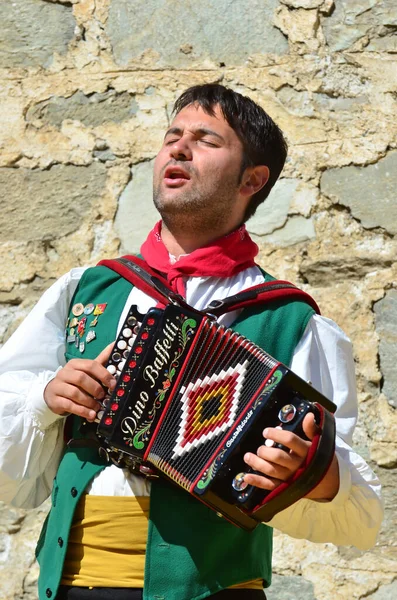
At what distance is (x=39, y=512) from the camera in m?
2.87

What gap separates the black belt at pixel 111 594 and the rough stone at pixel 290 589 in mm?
878

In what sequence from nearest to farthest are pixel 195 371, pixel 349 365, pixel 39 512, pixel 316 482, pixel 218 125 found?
1. pixel 316 482
2. pixel 195 371
3. pixel 349 365
4. pixel 218 125
5. pixel 39 512

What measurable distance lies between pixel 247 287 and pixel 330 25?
1384 millimetres

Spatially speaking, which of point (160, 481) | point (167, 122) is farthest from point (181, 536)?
point (167, 122)

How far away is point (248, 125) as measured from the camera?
2.39 meters

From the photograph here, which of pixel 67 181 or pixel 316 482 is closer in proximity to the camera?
pixel 316 482

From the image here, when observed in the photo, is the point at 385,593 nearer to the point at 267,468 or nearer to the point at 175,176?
the point at 267,468

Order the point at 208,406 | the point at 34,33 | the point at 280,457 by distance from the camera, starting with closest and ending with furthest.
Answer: the point at 280,457 < the point at 208,406 < the point at 34,33

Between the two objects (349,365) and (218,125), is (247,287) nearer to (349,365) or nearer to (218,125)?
(349,365)

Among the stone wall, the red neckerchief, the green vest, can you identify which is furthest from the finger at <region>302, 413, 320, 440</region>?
the stone wall

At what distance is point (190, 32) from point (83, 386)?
70.7 inches

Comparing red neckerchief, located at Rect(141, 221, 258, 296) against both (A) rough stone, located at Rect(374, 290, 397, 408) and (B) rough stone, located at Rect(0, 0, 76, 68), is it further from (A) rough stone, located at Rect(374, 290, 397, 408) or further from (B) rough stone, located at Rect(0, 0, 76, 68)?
(B) rough stone, located at Rect(0, 0, 76, 68)

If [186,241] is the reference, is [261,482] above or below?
below

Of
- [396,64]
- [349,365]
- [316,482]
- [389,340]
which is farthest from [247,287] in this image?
[396,64]
